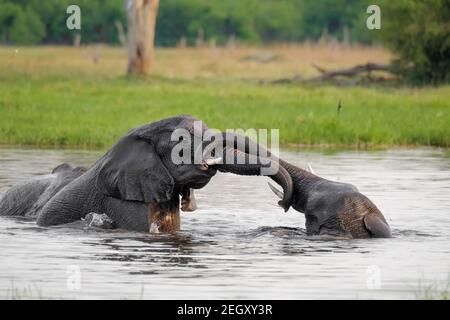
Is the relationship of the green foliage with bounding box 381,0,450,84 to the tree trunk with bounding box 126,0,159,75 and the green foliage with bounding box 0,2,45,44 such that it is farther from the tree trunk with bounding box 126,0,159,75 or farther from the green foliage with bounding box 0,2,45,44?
the green foliage with bounding box 0,2,45,44

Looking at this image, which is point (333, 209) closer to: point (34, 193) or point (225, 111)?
point (34, 193)

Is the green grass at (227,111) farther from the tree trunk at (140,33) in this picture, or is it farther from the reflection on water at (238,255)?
the reflection on water at (238,255)

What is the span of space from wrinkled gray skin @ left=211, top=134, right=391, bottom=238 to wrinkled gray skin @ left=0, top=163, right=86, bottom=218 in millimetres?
2289

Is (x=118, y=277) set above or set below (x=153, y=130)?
below

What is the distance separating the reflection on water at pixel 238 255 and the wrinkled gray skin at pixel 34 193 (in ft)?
0.84

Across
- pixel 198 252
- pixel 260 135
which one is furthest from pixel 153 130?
pixel 260 135

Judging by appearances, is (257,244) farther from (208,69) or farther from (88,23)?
(88,23)

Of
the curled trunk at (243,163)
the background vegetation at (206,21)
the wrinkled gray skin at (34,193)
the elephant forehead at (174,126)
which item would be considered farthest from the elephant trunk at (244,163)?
the background vegetation at (206,21)

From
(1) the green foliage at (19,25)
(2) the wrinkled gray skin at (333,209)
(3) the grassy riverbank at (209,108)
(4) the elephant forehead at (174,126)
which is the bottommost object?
(1) the green foliage at (19,25)

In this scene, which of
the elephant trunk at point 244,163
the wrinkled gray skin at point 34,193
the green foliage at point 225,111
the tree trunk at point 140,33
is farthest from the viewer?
the tree trunk at point 140,33

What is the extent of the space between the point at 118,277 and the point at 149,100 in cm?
1615

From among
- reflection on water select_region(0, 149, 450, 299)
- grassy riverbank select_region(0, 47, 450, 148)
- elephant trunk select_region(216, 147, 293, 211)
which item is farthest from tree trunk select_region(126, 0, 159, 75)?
elephant trunk select_region(216, 147, 293, 211)

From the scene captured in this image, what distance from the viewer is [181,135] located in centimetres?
1120

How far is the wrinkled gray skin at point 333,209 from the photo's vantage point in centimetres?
1130
